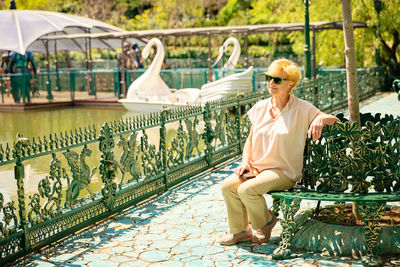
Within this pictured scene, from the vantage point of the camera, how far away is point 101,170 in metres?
6.30

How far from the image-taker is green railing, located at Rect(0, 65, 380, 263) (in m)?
5.14

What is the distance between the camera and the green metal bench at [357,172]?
4.62 metres

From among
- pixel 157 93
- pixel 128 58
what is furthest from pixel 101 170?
pixel 128 58

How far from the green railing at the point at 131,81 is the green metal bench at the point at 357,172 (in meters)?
8.24

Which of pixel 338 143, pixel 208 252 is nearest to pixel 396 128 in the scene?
pixel 338 143

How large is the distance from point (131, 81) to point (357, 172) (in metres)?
19.1

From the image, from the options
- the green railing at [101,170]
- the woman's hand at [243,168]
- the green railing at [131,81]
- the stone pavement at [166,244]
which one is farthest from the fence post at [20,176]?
the green railing at [131,81]

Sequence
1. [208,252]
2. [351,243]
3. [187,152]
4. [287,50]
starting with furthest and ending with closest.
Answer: [287,50]
[187,152]
[208,252]
[351,243]

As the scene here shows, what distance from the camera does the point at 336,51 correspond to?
78.2 feet

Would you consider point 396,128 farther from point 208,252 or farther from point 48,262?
point 48,262

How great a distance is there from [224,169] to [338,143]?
165 inches

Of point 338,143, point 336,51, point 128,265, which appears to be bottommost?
point 128,265

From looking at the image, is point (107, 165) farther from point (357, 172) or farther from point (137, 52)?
point (137, 52)

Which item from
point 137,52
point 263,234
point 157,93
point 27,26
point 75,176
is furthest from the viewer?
point 137,52
